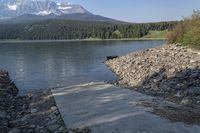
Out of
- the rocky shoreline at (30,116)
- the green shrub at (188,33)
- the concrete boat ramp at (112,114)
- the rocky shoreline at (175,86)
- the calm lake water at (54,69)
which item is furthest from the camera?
the green shrub at (188,33)

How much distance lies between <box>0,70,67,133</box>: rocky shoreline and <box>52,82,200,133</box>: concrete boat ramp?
501 millimetres

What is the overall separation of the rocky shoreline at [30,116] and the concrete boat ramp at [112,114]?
0.50 m

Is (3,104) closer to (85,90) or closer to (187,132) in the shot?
(85,90)

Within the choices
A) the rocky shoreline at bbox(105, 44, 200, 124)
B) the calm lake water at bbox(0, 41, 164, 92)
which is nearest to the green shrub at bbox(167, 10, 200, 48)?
the rocky shoreline at bbox(105, 44, 200, 124)

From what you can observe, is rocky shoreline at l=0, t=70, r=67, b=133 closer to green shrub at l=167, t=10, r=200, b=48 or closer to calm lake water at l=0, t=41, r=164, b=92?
calm lake water at l=0, t=41, r=164, b=92

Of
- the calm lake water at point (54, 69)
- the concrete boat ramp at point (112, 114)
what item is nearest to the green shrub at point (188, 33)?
the calm lake water at point (54, 69)

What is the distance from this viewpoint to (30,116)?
20.1 meters

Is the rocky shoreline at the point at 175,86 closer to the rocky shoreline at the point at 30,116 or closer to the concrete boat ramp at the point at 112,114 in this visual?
the concrete boat ramp at the point at 112,114

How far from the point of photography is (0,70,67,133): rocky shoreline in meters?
17.1

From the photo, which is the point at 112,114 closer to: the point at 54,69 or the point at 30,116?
the point at 30,116

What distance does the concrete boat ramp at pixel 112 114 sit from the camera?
14.9 meters

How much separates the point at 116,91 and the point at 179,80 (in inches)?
235

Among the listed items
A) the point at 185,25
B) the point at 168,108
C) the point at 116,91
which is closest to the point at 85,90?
the point at 116,91

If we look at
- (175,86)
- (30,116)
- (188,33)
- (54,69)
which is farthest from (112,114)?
(54,69)
